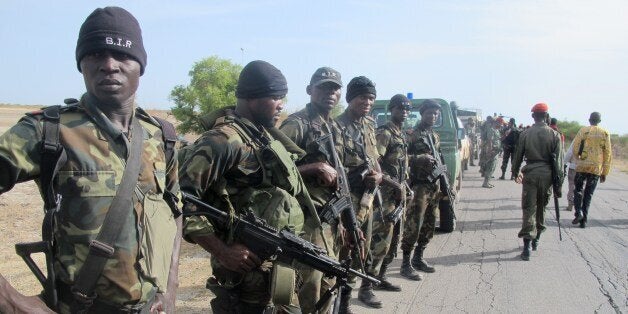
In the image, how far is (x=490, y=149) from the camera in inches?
559

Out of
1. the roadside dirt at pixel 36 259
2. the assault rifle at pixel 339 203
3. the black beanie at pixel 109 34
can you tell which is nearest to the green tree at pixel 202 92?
the roadside dirt at pixel 36 259

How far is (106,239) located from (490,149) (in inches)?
542

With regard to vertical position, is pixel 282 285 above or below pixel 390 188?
above

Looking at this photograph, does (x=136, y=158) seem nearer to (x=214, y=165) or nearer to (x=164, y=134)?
(x=164, y=134)

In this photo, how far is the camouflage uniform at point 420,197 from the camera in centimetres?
591

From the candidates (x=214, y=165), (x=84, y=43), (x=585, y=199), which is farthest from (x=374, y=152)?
(x=585, y=199)

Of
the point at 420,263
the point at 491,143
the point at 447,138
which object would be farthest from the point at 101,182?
the point at 491,143

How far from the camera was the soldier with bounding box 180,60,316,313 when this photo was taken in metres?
2.48

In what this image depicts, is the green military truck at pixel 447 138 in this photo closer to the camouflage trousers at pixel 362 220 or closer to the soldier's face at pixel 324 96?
the camouflage trousers at pixel 362 220

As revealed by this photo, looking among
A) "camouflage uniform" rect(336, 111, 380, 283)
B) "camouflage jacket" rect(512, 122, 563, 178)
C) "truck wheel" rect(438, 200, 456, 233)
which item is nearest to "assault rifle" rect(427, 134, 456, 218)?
"camouflage jacket" rect(512, 122, 563, 178)

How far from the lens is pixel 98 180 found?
1596 mm

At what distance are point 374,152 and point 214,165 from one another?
91.8 inches

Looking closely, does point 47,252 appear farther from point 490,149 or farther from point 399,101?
point 490,149

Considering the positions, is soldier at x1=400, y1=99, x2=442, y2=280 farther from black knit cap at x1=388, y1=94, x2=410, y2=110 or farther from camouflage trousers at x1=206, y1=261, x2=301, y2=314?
camouflage trousers at x1=206, y1=261, x2=301, y2=314
